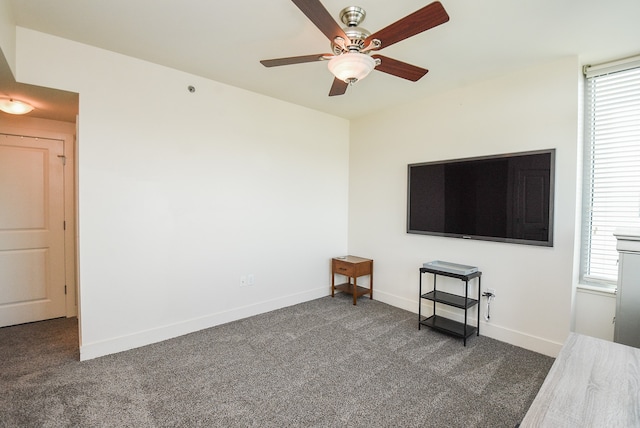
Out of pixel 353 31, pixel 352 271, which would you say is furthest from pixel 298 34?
pixel 352 271

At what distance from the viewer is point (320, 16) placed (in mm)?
1479

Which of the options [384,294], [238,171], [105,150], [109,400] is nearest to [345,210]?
[384,294]

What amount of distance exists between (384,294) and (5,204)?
4.46 m

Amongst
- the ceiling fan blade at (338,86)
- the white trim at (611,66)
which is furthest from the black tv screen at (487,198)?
the ceiling fan blade at (338,86)

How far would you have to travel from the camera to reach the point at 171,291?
9.74 ft

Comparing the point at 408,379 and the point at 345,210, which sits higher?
the point at 345,210

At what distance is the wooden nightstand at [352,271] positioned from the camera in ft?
13.0

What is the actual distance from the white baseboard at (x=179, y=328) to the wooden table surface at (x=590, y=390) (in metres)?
2.96

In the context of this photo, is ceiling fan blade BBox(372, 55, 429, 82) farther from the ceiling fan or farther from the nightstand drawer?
the nightstand drawer

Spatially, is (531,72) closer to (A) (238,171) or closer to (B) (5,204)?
(A) (238,171)

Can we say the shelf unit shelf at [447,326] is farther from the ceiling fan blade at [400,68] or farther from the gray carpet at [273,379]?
the ceiling fan blade at [400,68]

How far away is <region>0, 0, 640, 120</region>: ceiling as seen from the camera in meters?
1.92

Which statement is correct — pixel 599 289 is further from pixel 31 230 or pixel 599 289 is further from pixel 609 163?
pixel 31 230

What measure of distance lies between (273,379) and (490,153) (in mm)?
2890
